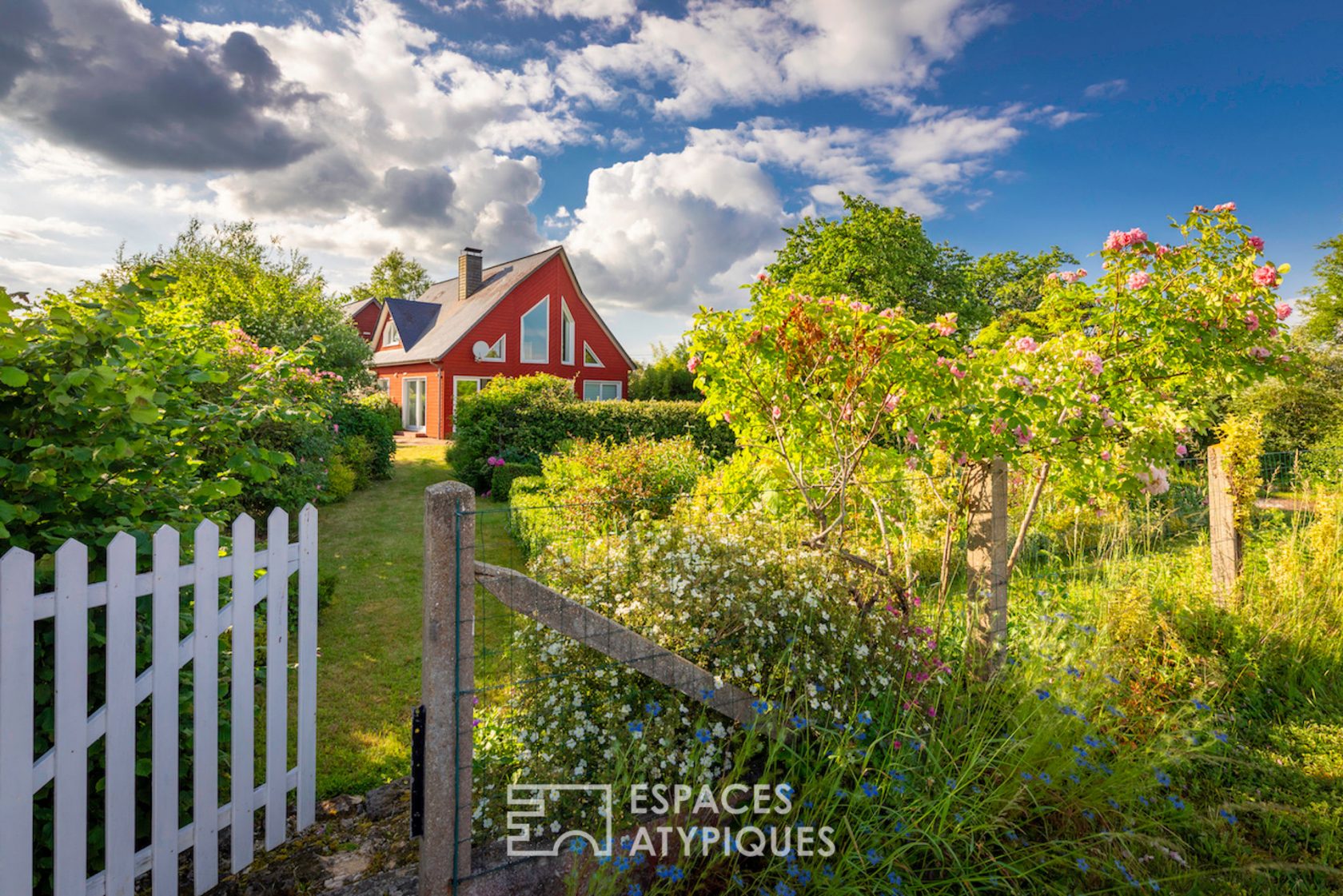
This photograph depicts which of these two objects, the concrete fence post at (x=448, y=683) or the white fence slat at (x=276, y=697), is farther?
the white fence slat at (x=276, y=697)

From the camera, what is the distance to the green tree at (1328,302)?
15391mm

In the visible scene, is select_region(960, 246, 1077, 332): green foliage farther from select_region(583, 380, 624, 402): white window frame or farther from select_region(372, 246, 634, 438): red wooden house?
select_region(372, 246, 634, 438): red wooden house

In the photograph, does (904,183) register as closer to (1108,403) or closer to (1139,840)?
(1108,403)

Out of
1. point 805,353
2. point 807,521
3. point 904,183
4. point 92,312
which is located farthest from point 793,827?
point 904,183

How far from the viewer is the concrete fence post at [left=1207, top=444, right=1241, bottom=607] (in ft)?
15.8

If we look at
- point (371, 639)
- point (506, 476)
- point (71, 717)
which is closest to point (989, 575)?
point (71, 717)

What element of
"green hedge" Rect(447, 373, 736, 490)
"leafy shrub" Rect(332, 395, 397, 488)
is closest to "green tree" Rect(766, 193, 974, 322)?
"green hedge" Rect(447, 373, 736, 490)

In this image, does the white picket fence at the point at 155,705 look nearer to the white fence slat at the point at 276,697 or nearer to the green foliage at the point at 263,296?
the white fence slat at the point at 276,697

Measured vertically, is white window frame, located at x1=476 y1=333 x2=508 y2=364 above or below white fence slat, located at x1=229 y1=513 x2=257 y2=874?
above

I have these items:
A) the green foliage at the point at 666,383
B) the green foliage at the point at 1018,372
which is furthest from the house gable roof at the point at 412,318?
the green foliage at the point at 1018,372

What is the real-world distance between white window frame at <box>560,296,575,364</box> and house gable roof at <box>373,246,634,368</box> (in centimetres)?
83

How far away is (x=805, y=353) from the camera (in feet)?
12.7

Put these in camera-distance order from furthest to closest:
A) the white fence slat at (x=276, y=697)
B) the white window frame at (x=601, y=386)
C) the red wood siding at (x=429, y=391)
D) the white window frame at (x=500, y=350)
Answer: the white window frame at (x=601, y=386)
the white window frame at (x=500, y=350)
the red wood siding at (x=429, y=391)
the white fence slat at (x=276, y=697)

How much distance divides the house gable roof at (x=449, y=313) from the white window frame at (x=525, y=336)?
1.07 meters
